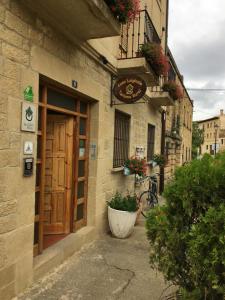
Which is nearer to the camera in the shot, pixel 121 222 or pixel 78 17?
pixel 78 17

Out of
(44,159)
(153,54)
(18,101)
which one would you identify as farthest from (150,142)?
(18,101)

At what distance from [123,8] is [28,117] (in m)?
2.05

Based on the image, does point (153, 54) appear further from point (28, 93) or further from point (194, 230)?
point (194, 230)

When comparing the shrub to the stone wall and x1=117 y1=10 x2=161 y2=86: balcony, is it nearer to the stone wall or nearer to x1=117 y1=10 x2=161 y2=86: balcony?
the stone wall

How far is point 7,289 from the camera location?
10.7 ft

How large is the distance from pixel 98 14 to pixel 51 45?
709 mm

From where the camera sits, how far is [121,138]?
23.5 feet

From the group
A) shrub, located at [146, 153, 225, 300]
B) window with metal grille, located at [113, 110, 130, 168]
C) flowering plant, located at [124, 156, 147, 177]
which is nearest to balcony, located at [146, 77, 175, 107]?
window with metal grille, located at [113, 110, 130, 168]

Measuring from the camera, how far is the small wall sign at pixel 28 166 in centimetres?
349

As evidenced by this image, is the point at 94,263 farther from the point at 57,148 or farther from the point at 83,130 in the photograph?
the point at 83,130

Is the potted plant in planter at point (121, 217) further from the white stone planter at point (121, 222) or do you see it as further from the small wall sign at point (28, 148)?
the small wall sign at point (28, 148)

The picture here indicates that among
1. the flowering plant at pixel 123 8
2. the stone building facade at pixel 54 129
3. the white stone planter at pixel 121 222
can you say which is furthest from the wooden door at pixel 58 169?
the flowering plant at pixel 123 8

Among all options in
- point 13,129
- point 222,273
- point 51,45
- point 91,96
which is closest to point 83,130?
point 91,96

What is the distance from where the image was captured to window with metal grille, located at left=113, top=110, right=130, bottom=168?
6.81 meters
